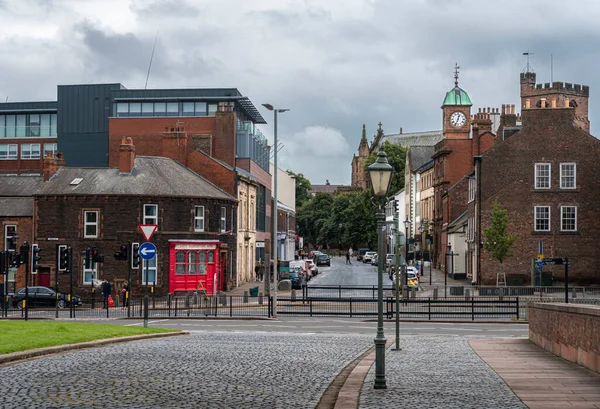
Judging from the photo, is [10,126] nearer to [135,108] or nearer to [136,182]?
[135,108]

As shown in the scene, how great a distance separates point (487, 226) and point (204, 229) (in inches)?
771

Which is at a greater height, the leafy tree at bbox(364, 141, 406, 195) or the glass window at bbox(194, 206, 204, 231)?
the leafy tree at bbox(364, 141, 406, 195)

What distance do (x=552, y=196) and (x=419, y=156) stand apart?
46.7 metres

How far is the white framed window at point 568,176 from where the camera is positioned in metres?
61.3

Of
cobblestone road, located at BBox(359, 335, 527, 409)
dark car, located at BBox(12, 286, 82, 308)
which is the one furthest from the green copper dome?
cobblestone road, located at BBox(359, 335, 527, 409)

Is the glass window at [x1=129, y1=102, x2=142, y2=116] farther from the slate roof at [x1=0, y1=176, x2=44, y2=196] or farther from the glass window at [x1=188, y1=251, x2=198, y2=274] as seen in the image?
the glass window at [x1=188, y1=251, x2=198, y2=274]

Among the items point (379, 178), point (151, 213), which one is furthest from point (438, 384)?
point (151, 213)

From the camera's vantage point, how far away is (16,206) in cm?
5872

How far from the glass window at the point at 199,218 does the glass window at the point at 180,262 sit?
197 cm

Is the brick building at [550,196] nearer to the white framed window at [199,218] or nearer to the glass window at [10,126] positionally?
the white framed window at [199,218]

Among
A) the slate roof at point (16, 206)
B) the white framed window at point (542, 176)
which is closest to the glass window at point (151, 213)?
the slate roof at point (16, 206)

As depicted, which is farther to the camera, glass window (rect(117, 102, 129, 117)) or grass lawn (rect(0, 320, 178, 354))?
glass window (rect(117, 102, 129, 117))

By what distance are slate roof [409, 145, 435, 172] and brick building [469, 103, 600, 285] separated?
42.6m

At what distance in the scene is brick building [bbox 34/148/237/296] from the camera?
55.0 metres
